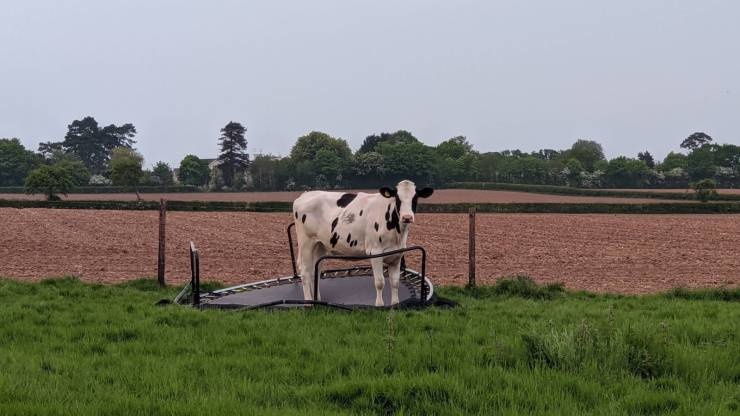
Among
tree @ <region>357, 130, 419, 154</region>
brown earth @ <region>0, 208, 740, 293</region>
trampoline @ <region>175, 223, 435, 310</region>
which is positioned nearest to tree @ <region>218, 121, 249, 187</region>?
tree @ <region>357, 130, 419, 154</region>

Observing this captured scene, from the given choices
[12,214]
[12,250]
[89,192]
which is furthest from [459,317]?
[89,192]

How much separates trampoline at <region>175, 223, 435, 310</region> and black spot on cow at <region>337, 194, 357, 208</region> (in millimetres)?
912

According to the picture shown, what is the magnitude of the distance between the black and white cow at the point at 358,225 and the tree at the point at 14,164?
394 ft

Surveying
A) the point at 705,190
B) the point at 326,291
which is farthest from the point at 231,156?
the point at 326,291

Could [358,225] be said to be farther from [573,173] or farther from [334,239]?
[573,173]

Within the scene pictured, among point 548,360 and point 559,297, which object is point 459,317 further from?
point 559,297

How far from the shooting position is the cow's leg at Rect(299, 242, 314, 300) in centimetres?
1023

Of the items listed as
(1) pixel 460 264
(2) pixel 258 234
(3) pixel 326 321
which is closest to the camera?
(3) pixel 326 321

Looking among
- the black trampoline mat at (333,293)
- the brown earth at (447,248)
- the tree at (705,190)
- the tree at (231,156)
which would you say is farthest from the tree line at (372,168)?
the black trampoline mat at (333,293)

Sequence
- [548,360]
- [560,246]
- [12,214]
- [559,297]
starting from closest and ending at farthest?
[548,360] < [559,297] < [560,246] < [12,214]

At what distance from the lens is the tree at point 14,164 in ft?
372

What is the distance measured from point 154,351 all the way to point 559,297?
8111mm

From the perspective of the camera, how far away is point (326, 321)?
26.3 feet

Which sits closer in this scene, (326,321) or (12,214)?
(326,321)
